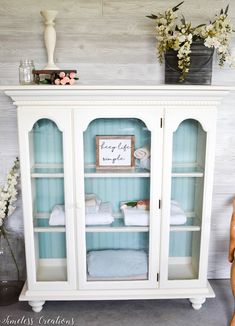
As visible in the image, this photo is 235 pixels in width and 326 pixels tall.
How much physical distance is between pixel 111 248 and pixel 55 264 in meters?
0.35

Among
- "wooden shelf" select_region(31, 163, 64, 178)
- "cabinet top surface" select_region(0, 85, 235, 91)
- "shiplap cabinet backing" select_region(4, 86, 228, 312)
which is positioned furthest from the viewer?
"wooden shelf" select_region(31, 163, 64, 178)

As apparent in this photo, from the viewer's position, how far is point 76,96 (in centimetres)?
189

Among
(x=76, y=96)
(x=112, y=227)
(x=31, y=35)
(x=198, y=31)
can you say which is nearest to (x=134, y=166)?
(x=112, y=227)

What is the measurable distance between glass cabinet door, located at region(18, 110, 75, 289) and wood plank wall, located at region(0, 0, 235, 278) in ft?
1.22

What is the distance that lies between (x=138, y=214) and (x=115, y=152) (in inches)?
15.0

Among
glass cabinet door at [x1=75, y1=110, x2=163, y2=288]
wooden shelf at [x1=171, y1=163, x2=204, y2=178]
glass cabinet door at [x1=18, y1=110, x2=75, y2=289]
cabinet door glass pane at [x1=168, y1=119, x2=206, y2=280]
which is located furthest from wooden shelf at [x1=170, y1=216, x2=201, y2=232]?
glass cabinet door at [x1=18, y1=110, x2=75, y2=289]

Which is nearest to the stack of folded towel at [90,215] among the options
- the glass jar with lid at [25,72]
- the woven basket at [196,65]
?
the glass jar with lid at [25,72]

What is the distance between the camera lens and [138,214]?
6.95 feet

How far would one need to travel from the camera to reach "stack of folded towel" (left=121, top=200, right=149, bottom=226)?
210 centimetres

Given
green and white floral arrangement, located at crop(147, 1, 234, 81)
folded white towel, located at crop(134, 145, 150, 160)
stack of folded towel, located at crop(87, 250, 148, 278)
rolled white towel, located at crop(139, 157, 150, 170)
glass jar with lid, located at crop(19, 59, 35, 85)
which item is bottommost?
stack of folded towel, located at crop(87, 250, 148, 278)

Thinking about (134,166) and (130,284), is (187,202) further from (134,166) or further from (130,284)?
(130,284)

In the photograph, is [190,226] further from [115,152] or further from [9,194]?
[9,194]

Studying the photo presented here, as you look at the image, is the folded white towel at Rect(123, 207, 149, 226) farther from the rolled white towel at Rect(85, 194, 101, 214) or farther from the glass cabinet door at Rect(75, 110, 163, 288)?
the rolled white towel at Rect(85, 194, 101, 214)

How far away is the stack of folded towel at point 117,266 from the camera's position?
84.1 inches
